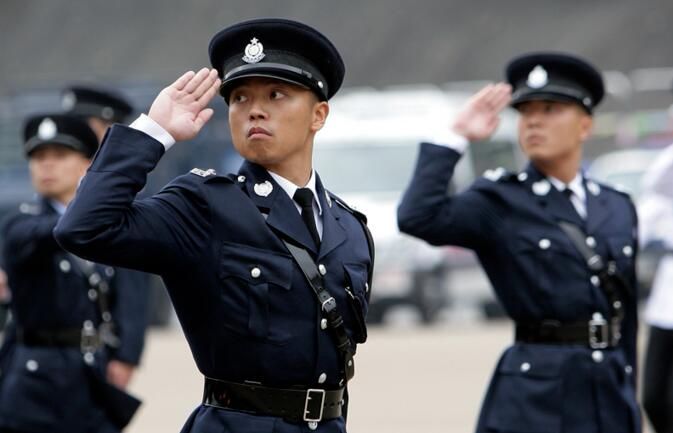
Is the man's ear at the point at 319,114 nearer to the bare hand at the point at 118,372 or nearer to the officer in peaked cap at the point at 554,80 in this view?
the officer in peaked cap at the point at 554,80

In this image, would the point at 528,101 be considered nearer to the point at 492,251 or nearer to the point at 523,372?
the point at 492,251

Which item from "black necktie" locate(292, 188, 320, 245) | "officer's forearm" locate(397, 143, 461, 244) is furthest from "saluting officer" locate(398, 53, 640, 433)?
"black necktie" locate(292, 188, 320, 245)

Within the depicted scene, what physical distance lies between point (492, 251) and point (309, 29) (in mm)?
1924

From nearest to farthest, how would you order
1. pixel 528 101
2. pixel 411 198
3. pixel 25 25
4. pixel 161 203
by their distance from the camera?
pixel 161 203
pixel 411 198
pixel 528 101
pixel 25 25

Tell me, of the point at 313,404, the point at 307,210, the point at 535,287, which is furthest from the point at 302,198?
the point at 535,287

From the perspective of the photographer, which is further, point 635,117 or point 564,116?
point 635,117

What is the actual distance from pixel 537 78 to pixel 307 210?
88.3 inches

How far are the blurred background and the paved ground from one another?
0.11 feet

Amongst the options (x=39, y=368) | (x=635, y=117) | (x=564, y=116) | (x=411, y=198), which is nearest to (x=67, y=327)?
(x=39, y=368)

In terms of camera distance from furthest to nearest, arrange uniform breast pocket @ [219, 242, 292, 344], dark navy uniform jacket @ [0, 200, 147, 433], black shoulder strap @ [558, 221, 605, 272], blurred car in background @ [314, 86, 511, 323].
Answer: blurred car in background @ [314, 86, 511, 323]
dark navy uniform jacket @ [0, 200, 147, 433]
black shoulder strap @ [558, 221, 605, 272]
uniform breast pocket @ [219, 242, 292, 344]

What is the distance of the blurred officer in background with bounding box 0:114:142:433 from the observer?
7156 millimetres

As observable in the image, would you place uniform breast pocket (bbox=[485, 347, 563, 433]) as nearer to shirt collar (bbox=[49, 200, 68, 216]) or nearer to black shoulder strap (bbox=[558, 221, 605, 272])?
black shoulder strap (bbox=[558, 221, 605, 272])

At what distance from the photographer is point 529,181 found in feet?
22.3

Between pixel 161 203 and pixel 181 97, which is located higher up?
pixel 181 97
